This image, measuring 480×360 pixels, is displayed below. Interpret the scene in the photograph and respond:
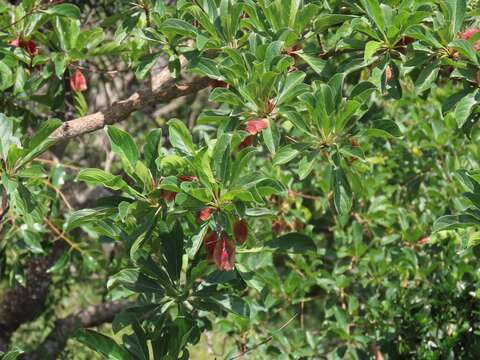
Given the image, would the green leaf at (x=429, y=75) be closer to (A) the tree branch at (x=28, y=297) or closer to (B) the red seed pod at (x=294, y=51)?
(B) the red seed pod at (x=294, y=51)

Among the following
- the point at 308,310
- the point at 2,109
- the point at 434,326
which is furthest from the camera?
the point at 308,310

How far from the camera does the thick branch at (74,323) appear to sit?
3.26 metres

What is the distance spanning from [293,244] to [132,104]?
0.62m

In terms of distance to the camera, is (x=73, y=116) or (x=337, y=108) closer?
(x=337, y=108)

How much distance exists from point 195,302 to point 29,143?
0.55 metres

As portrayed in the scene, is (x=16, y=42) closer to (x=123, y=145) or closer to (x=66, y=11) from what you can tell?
(x=66, y=11)

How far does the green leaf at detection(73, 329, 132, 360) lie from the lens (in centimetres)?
169

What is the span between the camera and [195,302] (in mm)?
1850

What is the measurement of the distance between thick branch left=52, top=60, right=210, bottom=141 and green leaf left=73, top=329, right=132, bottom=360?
53 cm

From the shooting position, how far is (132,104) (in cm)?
208

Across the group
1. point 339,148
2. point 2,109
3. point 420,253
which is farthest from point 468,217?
point 2,109

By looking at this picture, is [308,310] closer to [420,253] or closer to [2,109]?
[420,253]

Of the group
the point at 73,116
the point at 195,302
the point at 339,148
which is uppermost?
the point at 339,148

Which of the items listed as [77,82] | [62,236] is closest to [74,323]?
[62,236]
